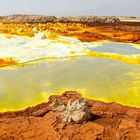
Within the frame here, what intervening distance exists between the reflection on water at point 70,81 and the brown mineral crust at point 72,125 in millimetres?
1344

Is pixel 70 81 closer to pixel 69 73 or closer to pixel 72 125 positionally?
pixel 69 73

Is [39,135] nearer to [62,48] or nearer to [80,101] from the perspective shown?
[80,101]

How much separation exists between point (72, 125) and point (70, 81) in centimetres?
601

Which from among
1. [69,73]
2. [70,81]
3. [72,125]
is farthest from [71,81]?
[72,125]

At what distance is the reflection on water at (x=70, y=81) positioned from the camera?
1514 centimetres

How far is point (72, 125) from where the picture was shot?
1142 centimetres

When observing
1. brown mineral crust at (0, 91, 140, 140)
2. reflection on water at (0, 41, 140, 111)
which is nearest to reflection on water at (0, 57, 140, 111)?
reflection on water at (0, 41, 140, 111)

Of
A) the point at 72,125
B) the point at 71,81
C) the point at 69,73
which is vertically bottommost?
the point at 72,125

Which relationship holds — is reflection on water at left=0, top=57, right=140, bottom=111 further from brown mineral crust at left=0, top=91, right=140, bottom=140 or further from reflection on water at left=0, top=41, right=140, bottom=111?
brown mineral crust at left=0, top=91, right=140, bottom=140

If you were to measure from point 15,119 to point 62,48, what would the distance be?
12877mm

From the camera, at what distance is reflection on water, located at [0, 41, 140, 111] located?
1514 cm

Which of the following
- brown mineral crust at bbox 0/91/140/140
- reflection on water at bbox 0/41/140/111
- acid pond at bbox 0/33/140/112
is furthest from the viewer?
acid pond at bbox 0/33/140/112

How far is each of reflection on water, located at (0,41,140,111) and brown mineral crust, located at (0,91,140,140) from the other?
4.41 feet

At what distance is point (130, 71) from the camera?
19.0 meters
